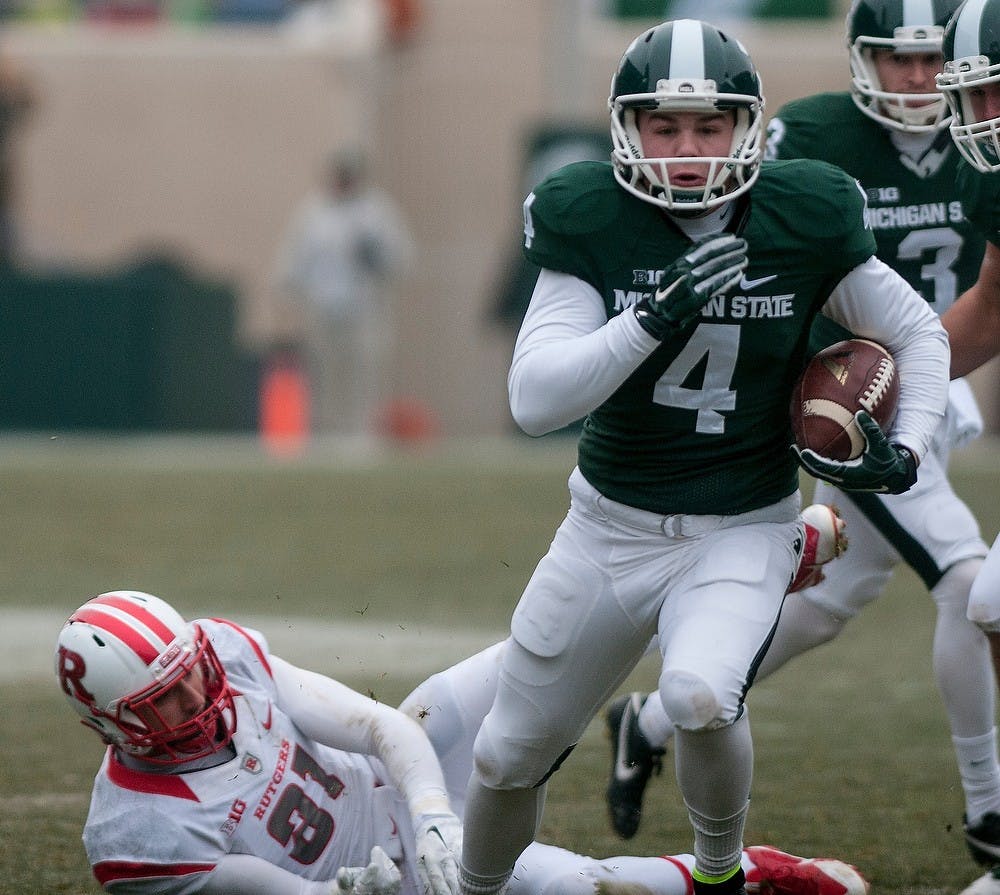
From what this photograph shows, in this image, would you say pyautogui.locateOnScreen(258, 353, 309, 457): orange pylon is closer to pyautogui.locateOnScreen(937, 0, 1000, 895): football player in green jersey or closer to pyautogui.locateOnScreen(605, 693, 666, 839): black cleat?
pyautogui.locateOnScreen(605, 693, 666, 839): black cleat

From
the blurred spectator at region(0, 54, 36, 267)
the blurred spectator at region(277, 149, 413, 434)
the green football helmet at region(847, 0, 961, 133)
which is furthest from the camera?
the blurred spectator at region(0, 54, 36, 267)

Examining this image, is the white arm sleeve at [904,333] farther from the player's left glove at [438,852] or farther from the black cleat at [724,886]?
the player's left glove at [438,852]

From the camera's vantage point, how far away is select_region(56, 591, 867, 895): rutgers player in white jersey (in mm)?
3314

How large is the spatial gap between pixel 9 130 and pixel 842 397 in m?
12.1

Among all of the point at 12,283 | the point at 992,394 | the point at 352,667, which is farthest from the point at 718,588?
the point at 992,394

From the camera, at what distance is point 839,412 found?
10.9ft

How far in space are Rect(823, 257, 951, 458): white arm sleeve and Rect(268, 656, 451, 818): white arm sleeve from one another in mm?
1018

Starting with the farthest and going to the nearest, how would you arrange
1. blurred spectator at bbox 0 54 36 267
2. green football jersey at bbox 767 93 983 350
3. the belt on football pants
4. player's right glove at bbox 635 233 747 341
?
1. blurred spectator at bbox 0 54 36 267
2. green football jersey at bbox 767 93 983 350
3. the belt on football pants
4. player's right glove at bbox 635 233 747 341

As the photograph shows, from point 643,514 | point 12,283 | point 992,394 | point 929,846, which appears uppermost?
point 643,514

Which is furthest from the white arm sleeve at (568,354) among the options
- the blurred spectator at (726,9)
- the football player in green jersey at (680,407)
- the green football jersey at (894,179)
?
the blurred spectator at (726,9)

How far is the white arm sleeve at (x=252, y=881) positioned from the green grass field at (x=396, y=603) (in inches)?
19.7

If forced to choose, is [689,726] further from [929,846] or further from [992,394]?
[992,394]

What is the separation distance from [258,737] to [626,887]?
2.35 feet

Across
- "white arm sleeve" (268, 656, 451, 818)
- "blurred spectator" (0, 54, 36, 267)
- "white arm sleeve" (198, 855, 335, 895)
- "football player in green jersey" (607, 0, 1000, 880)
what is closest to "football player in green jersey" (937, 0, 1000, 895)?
"football player in green jersey" (607, 0, 1000, 880)
